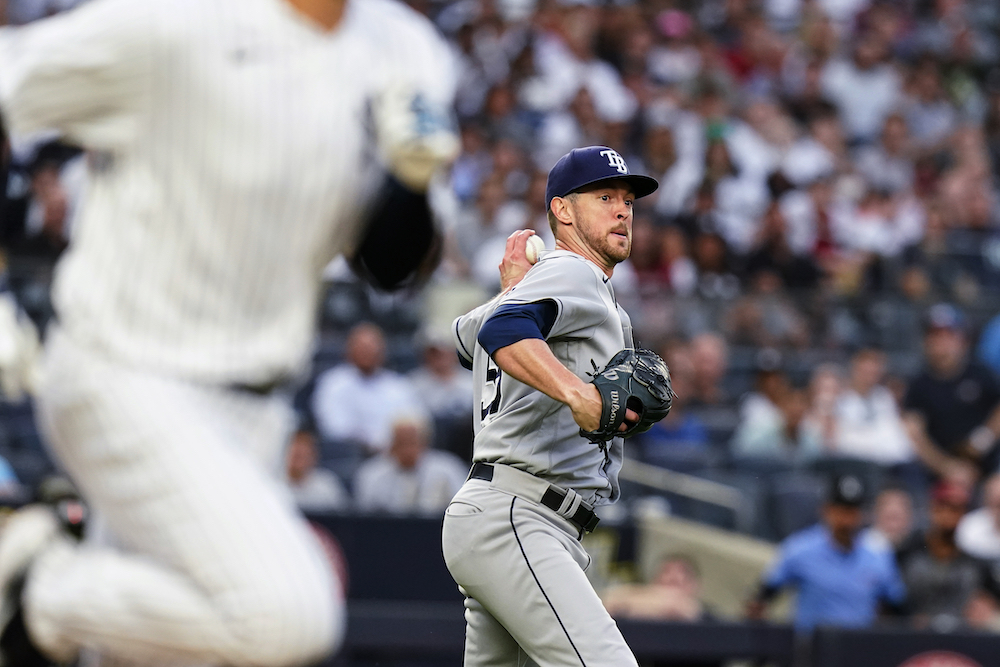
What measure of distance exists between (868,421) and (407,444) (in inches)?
137

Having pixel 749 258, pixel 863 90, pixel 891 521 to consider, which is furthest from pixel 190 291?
pixel 863 90

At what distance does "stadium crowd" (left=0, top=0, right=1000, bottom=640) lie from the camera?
801 centimetres

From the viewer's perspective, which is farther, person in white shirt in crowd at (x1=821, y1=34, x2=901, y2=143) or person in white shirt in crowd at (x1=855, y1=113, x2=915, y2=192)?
person in white shirt in crowd at (x1=821, y1=34, x2=901, y2=143)

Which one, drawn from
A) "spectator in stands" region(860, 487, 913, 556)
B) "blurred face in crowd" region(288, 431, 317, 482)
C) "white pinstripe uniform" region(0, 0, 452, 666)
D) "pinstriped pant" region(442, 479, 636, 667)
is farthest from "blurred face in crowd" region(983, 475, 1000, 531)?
"white pinstripe uniform" region(0, 0, 452, 666)

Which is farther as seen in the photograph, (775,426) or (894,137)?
(894,137)

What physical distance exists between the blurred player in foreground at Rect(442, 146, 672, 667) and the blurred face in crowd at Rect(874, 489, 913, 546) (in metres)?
4.55

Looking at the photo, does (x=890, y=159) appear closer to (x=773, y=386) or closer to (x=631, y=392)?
(x=773, y=386)

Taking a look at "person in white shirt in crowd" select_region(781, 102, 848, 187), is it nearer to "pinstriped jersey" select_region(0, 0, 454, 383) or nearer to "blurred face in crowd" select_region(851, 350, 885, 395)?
"blurred face in crowd" select_region(851, 350, 885, 395)

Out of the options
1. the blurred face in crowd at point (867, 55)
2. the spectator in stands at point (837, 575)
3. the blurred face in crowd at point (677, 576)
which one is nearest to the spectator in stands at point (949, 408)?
the spectator in stands at point (837, 575)

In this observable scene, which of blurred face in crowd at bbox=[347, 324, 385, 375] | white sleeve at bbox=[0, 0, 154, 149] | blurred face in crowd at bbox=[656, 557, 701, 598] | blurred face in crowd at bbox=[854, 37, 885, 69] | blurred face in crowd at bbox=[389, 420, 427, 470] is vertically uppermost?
blurred face in crowd at bbox=[854, 37, 885, 69]

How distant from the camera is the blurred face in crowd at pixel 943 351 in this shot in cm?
959

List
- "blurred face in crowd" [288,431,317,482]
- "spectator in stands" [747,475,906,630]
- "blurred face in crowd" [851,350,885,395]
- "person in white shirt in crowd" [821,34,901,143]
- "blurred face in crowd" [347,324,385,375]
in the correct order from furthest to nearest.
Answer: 1. "person in white shirt in crowd" [821,34,901,143]
2. "blurred face in crowd" [851,350,885,395]
3. "blurred face in crowd" [347,324,385,375]
4. "blurred face in crowd" [288,431,317,482]
5. "spectator in stands" [747,475,906,630]

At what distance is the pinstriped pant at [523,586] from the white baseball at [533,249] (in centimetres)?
55

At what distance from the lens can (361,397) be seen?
27.8ft
